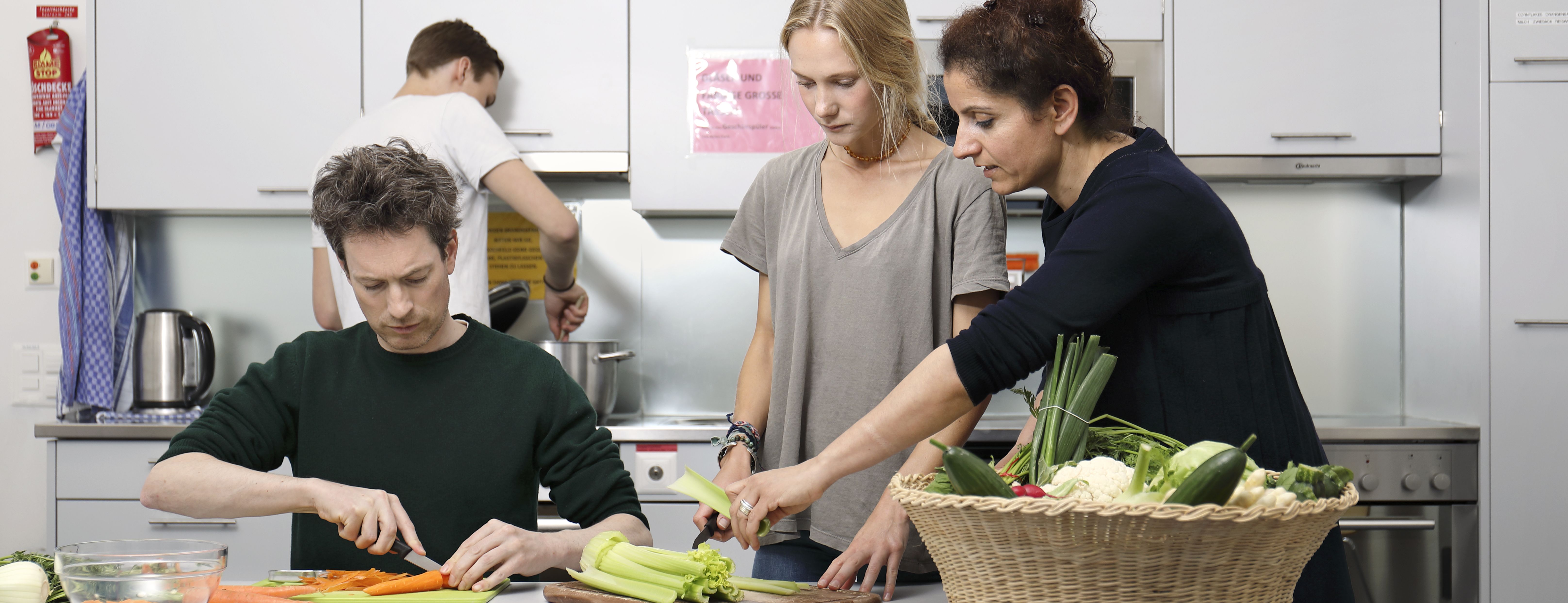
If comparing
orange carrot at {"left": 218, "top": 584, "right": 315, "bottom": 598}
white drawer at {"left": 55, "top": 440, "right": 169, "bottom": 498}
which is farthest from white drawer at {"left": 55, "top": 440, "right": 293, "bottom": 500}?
orange carrot at {"left": 218, "top": 584, "right": 315, "bottom": 598}

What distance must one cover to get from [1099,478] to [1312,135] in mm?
2100

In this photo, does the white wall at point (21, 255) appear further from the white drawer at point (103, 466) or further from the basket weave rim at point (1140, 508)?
the basket weave rim at point (1140, 508)

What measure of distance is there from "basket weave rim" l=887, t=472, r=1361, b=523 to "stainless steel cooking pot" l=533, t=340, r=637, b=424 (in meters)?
1.68

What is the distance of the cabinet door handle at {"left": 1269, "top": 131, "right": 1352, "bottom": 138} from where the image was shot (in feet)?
8.20

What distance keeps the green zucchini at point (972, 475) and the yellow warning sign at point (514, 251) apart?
2.22 meters

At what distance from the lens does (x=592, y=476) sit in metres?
1.36

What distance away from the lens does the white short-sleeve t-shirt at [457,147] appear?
2.23 metres

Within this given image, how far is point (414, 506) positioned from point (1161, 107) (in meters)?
2.02

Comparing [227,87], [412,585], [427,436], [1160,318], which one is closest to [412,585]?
[412,585]

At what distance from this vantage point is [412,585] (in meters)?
1.08

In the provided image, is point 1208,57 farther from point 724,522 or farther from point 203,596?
point 203,596

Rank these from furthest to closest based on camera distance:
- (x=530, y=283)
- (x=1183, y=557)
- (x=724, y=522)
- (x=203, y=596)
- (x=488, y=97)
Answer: (x=530, y=283)
(x=488, y=97)
(x=724, y=522)
(x=203, y=596)
(x=1183, y=557)

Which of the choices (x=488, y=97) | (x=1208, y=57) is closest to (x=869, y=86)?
(x=488, y=97)

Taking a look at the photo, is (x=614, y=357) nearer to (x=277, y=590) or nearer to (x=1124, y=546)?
(x=277, y=590)
